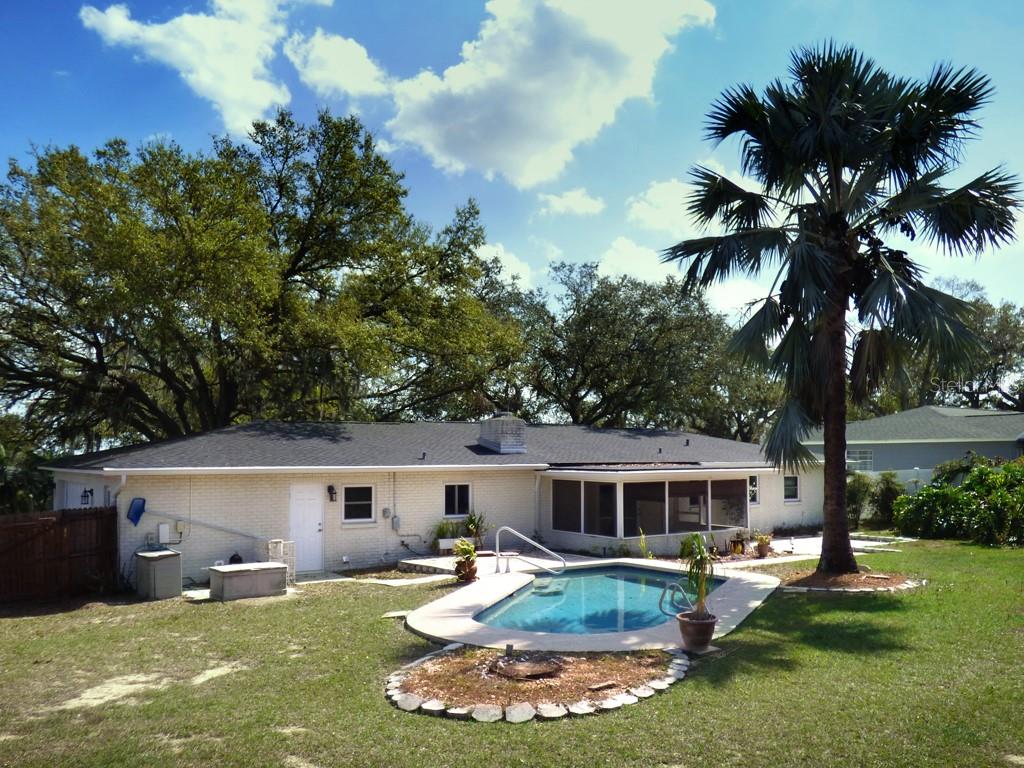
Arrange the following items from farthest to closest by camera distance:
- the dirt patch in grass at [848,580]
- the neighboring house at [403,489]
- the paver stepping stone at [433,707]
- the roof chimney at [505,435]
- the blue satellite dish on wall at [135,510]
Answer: the roof chimney at [505,435] < the neighboring house at [403,489] < the blue satellite dish on wall at [135,510] < the dirt patch in grass at [848,580] < the paver stepping stone at [433,707]

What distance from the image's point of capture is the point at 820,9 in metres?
12.6

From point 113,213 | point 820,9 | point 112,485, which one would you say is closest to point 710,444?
point 820,9

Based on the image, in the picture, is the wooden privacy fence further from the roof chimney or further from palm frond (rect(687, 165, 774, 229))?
palm frond (rect(687, 165, 774, 229))

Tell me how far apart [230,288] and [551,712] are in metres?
18.7

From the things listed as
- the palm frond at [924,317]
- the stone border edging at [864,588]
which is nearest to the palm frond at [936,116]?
the palm frond at [924,317]

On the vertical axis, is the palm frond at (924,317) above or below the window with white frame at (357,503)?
above

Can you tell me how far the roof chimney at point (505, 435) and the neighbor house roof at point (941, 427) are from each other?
16787 mm

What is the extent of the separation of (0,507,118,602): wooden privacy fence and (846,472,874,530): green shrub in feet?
76.6

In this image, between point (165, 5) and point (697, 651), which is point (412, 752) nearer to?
point (697, 651)

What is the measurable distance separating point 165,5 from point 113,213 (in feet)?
36.5

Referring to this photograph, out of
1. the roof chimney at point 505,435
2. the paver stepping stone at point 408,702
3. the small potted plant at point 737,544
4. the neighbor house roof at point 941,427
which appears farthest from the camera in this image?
the neighbor house roof at point 941,427

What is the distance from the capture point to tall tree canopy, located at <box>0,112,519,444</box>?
22.0 metres

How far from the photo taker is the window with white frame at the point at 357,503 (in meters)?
18.5

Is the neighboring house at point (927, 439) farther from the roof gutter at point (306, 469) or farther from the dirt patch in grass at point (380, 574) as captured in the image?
the dirt patch in grass at point (380, 574)
